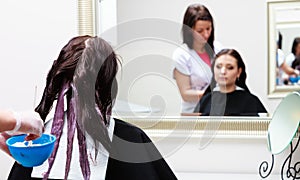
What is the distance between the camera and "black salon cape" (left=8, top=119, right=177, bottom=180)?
1220 mm

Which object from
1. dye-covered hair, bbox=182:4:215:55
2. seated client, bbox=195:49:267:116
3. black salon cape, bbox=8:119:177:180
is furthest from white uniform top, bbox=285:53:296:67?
black salon cape, bbox=8:119:177:180

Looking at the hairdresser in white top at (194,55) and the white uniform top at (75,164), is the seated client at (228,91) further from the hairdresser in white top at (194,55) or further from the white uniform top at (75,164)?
the white uniform top at (75,164)

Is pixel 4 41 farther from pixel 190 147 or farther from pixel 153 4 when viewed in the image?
pixel 190 147

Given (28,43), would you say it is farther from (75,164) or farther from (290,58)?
(290,58)

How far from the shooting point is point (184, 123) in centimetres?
166

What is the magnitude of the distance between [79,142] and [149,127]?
1.63 feet

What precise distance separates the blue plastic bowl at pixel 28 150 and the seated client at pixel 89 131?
13 centimetres

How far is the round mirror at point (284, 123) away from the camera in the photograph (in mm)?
1511

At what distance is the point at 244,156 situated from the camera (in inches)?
65.1

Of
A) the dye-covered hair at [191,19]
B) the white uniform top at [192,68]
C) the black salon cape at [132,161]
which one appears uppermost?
the dye-covered hair at [191,19]

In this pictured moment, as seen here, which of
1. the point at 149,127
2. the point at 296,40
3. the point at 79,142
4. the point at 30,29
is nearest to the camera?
the point at 79,142


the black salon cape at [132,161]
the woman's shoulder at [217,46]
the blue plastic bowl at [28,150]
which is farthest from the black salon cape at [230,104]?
the blue plastic bowl at [28,150]

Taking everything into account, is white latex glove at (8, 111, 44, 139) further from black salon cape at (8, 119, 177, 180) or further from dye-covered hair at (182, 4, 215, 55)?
dye-covered hair at (182, 4, 215, 55)

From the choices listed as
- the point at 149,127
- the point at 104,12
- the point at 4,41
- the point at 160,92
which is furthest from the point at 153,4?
the point at 4,41
